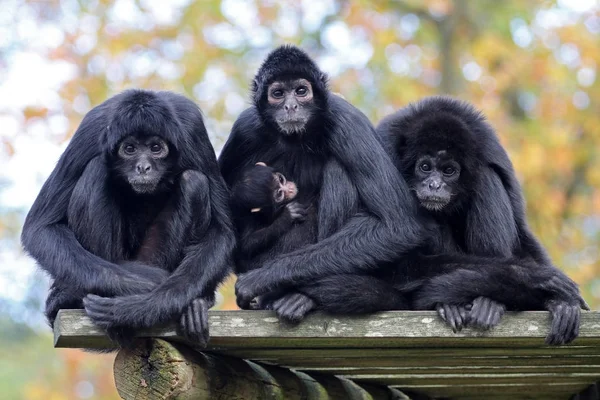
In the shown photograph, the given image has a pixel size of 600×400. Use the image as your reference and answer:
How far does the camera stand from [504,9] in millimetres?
18297

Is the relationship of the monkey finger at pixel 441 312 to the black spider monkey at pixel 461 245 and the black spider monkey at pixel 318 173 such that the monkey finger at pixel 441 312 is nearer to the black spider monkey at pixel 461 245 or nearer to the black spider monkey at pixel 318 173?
the black spider monkey at pixel 461 245

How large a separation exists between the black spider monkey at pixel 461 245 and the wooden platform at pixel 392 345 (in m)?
0.12

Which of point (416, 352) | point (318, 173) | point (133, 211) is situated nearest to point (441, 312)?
point (416, 352)

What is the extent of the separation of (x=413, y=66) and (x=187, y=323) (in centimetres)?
1474

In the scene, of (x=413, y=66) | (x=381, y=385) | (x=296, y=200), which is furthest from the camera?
(x=413, y=66)

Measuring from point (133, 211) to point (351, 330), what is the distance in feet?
6.43

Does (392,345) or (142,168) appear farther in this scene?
(142,168)

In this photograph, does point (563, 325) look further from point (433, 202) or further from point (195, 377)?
point (195, 377)

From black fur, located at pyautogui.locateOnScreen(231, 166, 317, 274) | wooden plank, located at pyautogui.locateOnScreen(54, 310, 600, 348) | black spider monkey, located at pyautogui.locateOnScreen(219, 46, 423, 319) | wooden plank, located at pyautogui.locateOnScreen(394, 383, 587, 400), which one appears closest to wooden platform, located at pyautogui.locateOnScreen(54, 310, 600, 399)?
wooden plank, located at pyautogui.locateOnScreen(54, 310, 600, 348)

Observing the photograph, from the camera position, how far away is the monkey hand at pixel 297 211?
6809 mm

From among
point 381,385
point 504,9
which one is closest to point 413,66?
point 504,9

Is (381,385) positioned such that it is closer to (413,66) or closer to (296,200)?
(296,200)

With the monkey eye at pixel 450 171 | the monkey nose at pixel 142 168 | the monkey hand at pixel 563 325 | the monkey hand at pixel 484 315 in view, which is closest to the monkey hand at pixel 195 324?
the monkey nose at pixel 142 168

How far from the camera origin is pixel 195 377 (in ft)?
18.6
